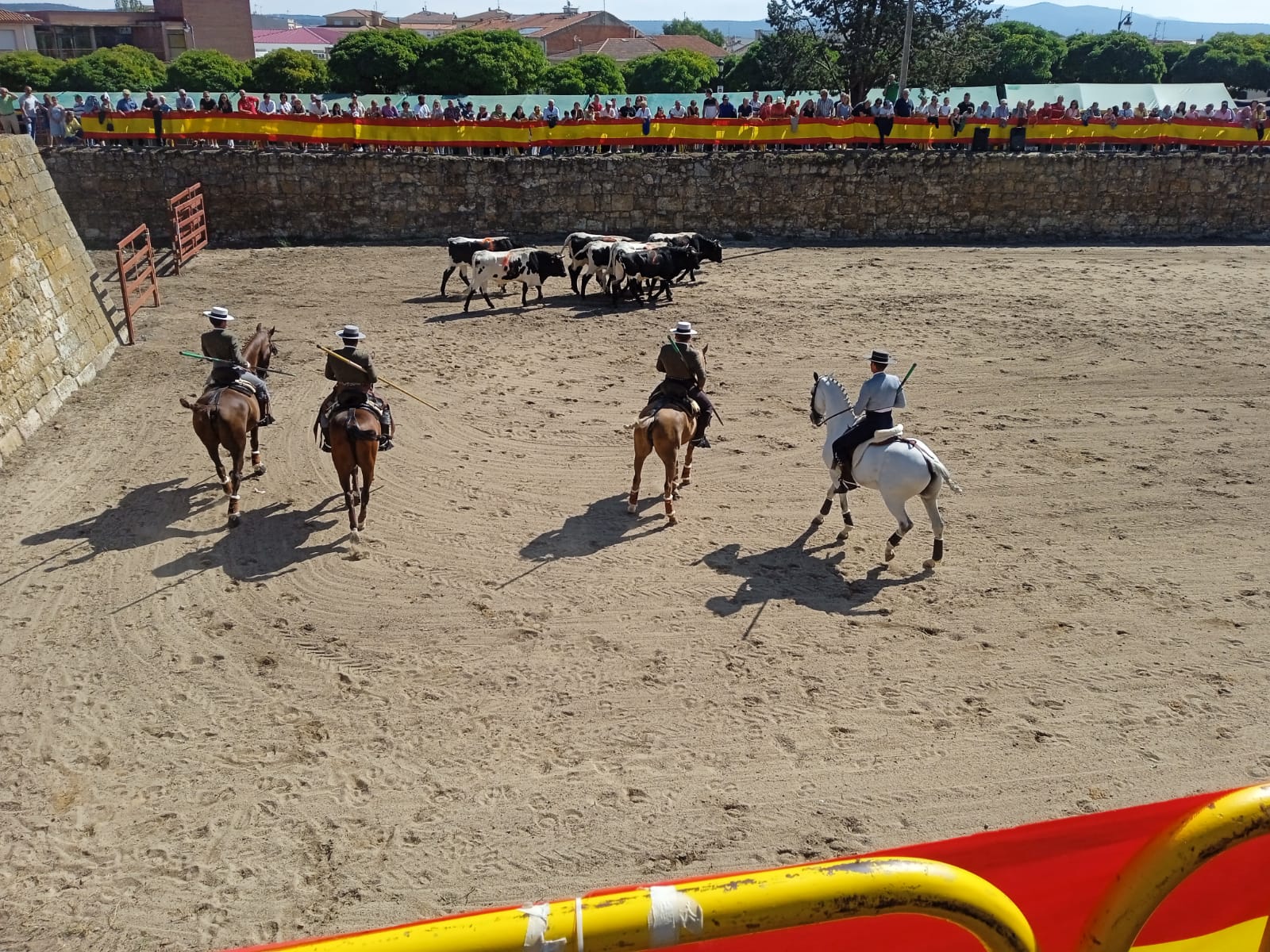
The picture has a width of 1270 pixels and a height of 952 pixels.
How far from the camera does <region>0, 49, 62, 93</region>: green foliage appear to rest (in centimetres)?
4259

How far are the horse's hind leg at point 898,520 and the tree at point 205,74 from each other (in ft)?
132

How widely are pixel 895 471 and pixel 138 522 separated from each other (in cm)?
769

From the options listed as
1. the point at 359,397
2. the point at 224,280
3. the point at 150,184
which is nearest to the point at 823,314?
the point at 359,397

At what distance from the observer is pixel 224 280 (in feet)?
64.3

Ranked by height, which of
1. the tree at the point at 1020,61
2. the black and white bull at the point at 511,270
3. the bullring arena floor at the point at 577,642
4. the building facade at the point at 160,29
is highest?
the building facade at the point at 160,29

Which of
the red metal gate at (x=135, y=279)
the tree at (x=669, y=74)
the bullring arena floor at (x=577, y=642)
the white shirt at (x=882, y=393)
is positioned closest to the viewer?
the bullring arena floor at (x=577, y=642)

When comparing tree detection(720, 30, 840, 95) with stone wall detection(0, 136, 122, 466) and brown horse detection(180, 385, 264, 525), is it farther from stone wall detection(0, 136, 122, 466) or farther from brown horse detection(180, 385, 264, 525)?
brown horse detection(180, 385, 264, 525)

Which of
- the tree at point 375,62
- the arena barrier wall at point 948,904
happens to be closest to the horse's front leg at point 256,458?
the arena barrier wall at point 948,904

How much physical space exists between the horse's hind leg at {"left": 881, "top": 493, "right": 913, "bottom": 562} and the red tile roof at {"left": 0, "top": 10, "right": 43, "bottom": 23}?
77.4 m

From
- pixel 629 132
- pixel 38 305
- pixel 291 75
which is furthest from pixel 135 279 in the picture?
pixel 291 75

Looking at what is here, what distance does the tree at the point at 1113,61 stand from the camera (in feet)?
174

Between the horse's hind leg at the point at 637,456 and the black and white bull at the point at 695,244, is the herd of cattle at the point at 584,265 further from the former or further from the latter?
the horse's hind leg at the point at 637,456

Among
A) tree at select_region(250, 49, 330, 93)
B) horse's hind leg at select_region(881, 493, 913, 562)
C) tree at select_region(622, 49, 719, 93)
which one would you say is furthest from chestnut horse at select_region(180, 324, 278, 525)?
tree at select_region(622, 49, 719, 93)

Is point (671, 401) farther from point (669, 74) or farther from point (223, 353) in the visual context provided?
point (669, 74)
